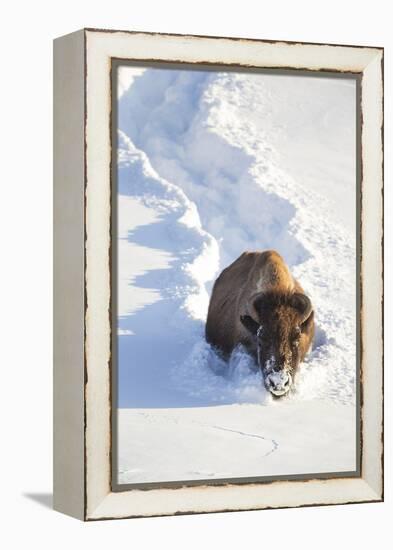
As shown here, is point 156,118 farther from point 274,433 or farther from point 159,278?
point 274,433

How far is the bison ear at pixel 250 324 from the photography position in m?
10.1

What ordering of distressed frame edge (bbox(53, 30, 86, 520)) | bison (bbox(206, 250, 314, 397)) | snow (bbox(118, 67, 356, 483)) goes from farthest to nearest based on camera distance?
1. bison (bbox(206, 250, 314, 397))
2. snow (bbox(118, 67, 356, 483))
3. distressed frame edge (bbox(53, 30, 86, 520))

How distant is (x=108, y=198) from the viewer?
945 centimetres

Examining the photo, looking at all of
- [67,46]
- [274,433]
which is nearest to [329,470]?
[274,433]

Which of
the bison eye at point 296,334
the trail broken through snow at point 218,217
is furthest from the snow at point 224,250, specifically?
the bison eye at point 296,334

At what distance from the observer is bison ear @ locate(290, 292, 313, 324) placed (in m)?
10.1

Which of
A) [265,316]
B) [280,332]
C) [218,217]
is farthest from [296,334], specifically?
[218,217]

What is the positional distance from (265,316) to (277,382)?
0.39m

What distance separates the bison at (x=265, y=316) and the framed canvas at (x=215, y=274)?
1 centimetres

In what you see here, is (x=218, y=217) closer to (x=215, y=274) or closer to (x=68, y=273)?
(x=215, y=274)

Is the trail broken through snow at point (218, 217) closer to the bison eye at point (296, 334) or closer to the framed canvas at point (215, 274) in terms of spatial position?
the framed canvas at point (215, 274)

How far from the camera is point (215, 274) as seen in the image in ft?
32.4

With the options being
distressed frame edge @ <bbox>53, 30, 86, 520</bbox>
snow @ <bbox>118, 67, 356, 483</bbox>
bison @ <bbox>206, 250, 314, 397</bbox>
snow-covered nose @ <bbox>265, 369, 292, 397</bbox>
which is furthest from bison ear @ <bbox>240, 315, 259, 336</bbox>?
distressed frame edge @ <bbox>53, 30, 86, 520</bbox>

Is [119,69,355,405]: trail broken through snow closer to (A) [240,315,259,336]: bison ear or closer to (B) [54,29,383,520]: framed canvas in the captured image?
(B) [54,29,383,520]: framed canvas
